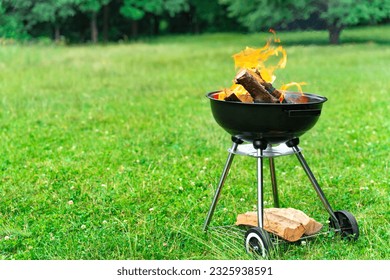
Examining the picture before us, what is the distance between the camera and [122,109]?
7902 mm

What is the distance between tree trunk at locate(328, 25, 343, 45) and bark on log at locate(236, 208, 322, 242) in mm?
13214

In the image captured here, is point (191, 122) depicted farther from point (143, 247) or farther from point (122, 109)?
point (143, 247)

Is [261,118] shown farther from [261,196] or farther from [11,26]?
[11,26]

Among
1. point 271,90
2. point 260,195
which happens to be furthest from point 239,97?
point 260,195

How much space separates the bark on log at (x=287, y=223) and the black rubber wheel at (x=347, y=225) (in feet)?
0.43

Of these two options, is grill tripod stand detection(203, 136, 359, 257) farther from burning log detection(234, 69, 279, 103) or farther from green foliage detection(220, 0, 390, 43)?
green foliage detection(220, 0, 390, 43)

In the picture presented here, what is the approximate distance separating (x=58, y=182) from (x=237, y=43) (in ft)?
44.0

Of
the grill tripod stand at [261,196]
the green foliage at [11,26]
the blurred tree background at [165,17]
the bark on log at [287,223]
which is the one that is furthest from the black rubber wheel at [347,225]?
the green foliage at [11,26]

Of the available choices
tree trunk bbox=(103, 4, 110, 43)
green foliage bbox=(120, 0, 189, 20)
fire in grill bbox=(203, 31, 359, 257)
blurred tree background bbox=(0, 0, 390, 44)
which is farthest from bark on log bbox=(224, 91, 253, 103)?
tree trunk bbox=(103, 4, 110, 43)

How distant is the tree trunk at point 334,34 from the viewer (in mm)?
16359

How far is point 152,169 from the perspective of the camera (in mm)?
5223

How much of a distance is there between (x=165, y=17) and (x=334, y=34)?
628 cm

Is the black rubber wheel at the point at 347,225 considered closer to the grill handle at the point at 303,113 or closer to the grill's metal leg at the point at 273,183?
the grill's metal leg at the point at 273,183
